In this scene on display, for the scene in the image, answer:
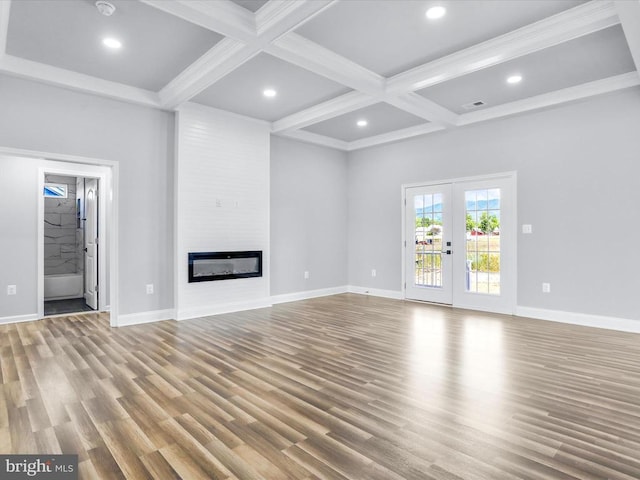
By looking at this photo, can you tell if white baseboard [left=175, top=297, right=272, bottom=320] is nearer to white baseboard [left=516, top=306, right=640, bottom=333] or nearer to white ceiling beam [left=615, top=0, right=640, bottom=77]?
white baseboard [left=516, top=306, right=640, bottom=333]

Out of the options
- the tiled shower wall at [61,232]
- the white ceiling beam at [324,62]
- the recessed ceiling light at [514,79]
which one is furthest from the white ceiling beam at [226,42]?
the tiled shower wall at [61,232]

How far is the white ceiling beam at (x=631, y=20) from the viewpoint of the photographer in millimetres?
2811

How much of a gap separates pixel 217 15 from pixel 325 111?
2512mm

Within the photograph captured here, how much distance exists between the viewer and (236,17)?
3172 millimetres

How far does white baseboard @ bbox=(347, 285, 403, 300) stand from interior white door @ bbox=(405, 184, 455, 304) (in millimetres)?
204

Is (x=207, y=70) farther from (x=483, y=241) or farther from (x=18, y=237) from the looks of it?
(x=483, y=241)

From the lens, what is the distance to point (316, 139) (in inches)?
276

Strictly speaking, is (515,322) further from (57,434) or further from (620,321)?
(57,434)

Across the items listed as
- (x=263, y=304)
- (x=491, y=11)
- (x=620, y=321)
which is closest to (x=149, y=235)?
(x=263, y=304)

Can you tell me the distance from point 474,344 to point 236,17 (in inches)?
155

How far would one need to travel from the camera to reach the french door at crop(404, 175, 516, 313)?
18.3 feet
